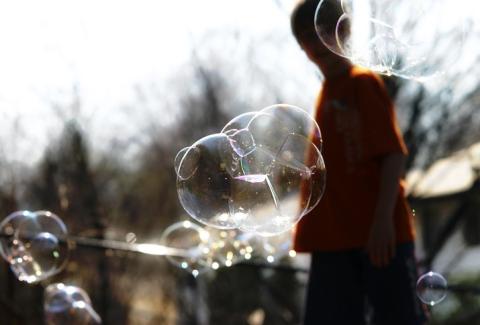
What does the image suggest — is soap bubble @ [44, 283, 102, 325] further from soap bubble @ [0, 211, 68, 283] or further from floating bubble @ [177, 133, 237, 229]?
floating bubble @ [177, 133, 237, 229]

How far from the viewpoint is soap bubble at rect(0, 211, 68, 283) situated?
3.78 meters

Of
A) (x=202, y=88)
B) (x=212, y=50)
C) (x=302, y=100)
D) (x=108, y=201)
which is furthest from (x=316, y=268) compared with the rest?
(x=108, y=201)

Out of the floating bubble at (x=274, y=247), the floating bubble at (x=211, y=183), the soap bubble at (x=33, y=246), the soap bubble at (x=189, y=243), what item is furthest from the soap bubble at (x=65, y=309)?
the floating bubble at (x=211, y=183)

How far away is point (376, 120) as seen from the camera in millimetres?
2703

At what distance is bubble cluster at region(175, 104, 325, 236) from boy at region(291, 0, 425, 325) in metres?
→ 0.14

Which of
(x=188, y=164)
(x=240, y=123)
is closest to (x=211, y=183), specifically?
(x=188, y=164)

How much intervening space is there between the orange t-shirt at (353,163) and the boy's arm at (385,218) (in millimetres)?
66

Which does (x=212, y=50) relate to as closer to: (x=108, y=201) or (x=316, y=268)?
(x=108, y=201)

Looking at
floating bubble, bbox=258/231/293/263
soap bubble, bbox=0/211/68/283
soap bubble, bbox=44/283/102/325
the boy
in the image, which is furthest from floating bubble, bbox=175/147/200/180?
soap bubble, bbox=44/283/102/325

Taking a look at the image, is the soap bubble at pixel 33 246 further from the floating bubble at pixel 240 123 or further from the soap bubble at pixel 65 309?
the floating bubble at pixel 240 123

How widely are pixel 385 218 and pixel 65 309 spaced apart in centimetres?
205

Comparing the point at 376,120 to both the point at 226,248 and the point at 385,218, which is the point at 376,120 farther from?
the point at 226,248

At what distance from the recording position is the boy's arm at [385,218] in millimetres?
2586

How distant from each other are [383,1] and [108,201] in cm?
736
